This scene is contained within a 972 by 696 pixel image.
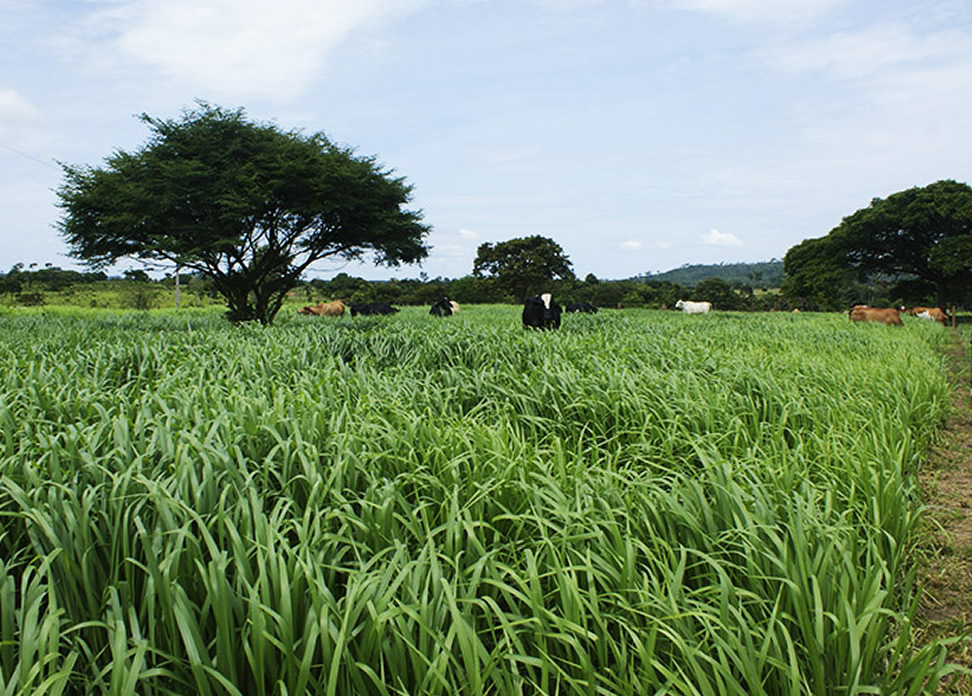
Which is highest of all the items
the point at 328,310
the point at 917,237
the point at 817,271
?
the point at 917,237

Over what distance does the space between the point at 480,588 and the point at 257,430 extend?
156 centimetres

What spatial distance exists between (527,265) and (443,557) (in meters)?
54.2

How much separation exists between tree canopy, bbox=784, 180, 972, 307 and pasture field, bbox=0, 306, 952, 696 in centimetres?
3638

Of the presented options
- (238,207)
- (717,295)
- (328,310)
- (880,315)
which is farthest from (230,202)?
(717,295)

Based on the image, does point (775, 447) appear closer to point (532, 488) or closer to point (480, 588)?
point (532, 488)

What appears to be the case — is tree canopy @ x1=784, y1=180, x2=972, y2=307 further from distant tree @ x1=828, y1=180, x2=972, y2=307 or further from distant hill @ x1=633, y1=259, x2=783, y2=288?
distant hill @ x1=633, y1=259, x2=783, y2=288

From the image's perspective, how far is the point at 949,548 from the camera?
8.88 feet

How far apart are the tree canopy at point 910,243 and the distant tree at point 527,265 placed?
865 inches

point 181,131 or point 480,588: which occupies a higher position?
point 181,131

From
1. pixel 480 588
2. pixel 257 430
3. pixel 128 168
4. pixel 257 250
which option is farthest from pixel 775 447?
pixel 128 168

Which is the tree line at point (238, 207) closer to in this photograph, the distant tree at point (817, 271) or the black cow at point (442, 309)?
the black cow at point (442, 309)

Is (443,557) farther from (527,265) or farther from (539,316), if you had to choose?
(527,265)

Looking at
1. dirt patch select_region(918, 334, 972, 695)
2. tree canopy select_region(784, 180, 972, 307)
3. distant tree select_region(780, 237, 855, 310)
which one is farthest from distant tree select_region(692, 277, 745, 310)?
dirt patch select_region(918, 334, 972, 695)

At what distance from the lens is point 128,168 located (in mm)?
14469
